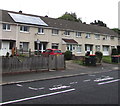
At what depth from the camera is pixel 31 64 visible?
16672mm

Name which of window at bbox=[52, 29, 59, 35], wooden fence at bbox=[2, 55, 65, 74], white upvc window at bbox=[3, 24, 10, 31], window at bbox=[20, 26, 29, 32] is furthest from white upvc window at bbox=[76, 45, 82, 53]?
wooden fence at bbox=[2, 55, 65, 74]

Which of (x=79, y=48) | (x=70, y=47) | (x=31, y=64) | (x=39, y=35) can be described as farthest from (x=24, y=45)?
(x=31, y=64)

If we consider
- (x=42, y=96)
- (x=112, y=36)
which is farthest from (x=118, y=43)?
(x=42, y=96)

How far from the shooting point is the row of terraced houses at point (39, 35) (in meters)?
28.0

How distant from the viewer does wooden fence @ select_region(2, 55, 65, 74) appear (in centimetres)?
1486

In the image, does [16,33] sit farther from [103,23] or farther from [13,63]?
[103,23]

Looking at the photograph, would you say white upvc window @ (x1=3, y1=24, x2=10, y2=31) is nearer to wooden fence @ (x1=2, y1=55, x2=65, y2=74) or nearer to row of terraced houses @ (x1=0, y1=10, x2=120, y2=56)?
row of terraced houses @ (x1=0, y1=10, x2=120, y2=56)

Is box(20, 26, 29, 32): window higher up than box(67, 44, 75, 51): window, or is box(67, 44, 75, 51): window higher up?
box(20, 26, 29, 32): window

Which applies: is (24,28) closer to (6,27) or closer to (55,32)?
(6,27)

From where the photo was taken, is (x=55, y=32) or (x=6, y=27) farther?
(x=55, y=32)

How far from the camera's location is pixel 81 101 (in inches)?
289

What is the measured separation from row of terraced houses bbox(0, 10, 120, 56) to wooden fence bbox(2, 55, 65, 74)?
6842 mm

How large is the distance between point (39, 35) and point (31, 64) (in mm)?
15656

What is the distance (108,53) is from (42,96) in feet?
139
